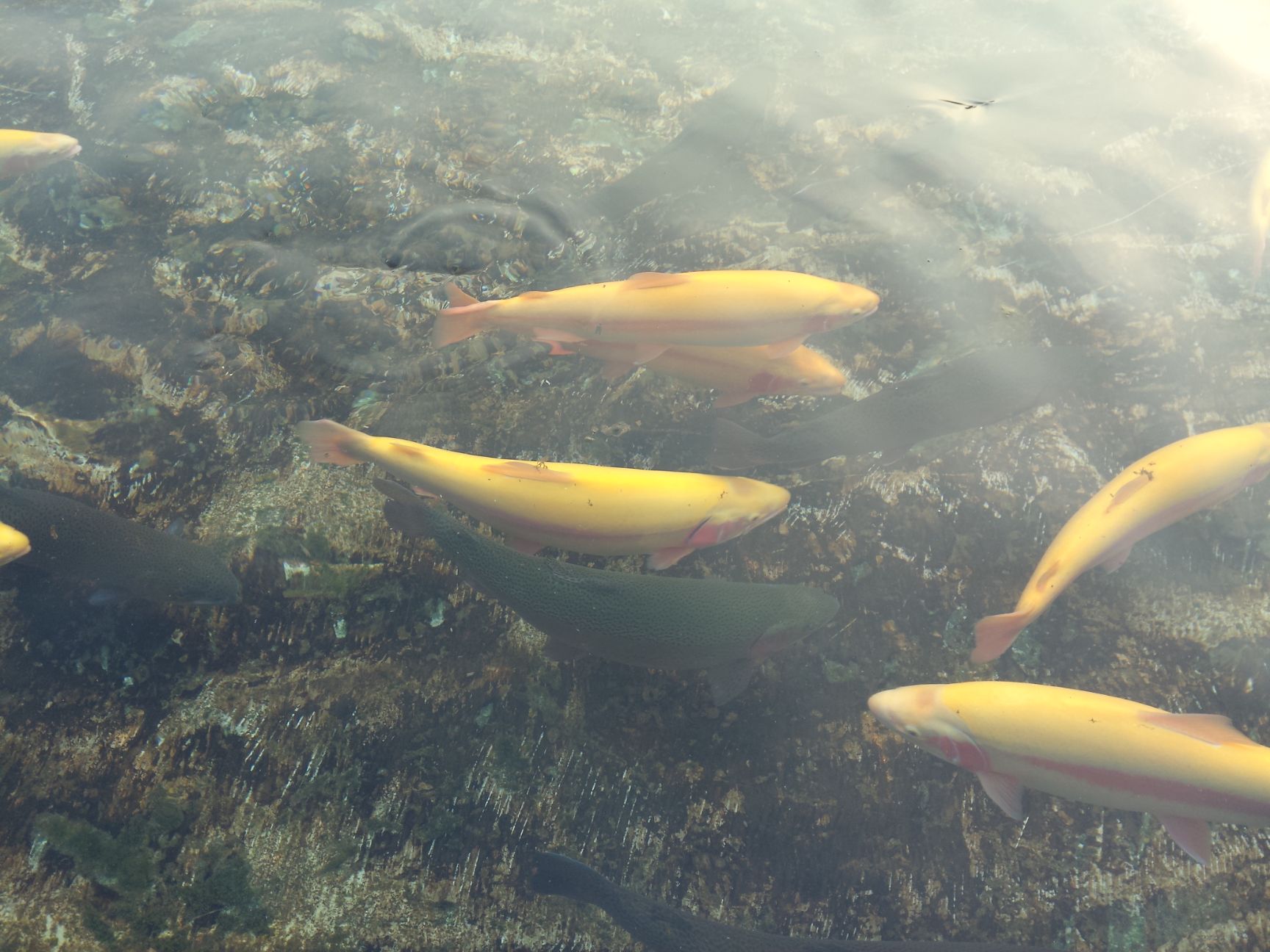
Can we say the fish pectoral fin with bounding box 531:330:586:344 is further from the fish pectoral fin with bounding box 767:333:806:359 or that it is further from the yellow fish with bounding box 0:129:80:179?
the yellow fish with bounding box 0:129:80:179

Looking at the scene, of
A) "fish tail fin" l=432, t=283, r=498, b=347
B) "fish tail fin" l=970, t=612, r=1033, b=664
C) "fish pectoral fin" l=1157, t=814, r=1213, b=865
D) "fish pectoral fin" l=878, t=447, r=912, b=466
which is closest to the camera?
"fish pectoral fin" l=1157, t=814, r=1213, b=865

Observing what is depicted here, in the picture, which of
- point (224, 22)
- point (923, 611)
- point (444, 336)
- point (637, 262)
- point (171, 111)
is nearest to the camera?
point (923, 611)

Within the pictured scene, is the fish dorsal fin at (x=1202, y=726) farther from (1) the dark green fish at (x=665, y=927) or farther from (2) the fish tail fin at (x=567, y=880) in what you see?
(2) the fish tail fin at (x=567, y=880)

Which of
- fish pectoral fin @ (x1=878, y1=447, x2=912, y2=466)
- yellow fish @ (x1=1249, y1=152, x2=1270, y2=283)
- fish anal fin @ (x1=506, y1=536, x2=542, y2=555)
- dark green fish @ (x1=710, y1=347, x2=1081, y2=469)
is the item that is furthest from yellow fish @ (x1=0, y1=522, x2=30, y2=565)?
yellow fish @ (x1=1249, y1=152, x2=1270, y2=283)

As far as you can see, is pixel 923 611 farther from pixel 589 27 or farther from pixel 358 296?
pixel 589 27

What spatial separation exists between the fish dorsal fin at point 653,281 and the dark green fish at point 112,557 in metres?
2.38

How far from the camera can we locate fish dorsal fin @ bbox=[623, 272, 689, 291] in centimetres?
322

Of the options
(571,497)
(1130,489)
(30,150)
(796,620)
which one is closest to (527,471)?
(571,497)

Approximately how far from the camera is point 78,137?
421 centimetres

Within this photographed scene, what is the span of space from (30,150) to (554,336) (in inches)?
136

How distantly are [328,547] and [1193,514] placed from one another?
432cm

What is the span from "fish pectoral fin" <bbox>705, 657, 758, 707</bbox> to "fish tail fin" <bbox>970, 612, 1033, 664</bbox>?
974 mm

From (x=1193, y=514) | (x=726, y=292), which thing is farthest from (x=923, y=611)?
(x=726, y=292)

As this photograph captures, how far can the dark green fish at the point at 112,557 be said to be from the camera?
294 centimetres
